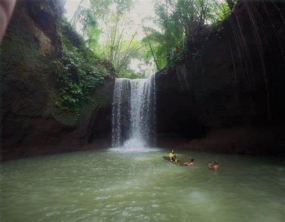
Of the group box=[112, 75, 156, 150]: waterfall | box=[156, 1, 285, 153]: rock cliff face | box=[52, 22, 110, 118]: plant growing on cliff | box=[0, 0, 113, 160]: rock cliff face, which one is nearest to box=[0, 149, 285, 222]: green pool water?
box=[0, 0, 113, 160]: rock cliff face

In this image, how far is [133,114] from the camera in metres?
15.9

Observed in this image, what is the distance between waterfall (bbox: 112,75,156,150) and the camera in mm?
15578

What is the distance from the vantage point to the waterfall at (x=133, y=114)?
15.6 m

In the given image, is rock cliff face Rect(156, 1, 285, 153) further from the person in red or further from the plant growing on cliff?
the person in red

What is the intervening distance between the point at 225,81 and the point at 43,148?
8.90 metres

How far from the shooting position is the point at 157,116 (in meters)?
15.9

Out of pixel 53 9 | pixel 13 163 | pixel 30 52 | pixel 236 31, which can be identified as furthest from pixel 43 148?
pixel 236 31

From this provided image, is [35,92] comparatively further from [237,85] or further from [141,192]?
[237,85]

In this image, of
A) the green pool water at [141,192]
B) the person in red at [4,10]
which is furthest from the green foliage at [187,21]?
the person in red at [4,10]

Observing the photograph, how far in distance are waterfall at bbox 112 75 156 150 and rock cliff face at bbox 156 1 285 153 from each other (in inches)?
40.6

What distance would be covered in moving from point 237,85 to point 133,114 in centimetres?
638

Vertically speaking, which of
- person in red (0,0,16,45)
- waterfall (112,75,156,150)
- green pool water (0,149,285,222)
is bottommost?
green pool water (0,149,285,222)

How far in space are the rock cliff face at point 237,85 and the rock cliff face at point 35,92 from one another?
5.35 meters

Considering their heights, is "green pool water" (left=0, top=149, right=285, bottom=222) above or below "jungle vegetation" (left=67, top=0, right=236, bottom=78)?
below
